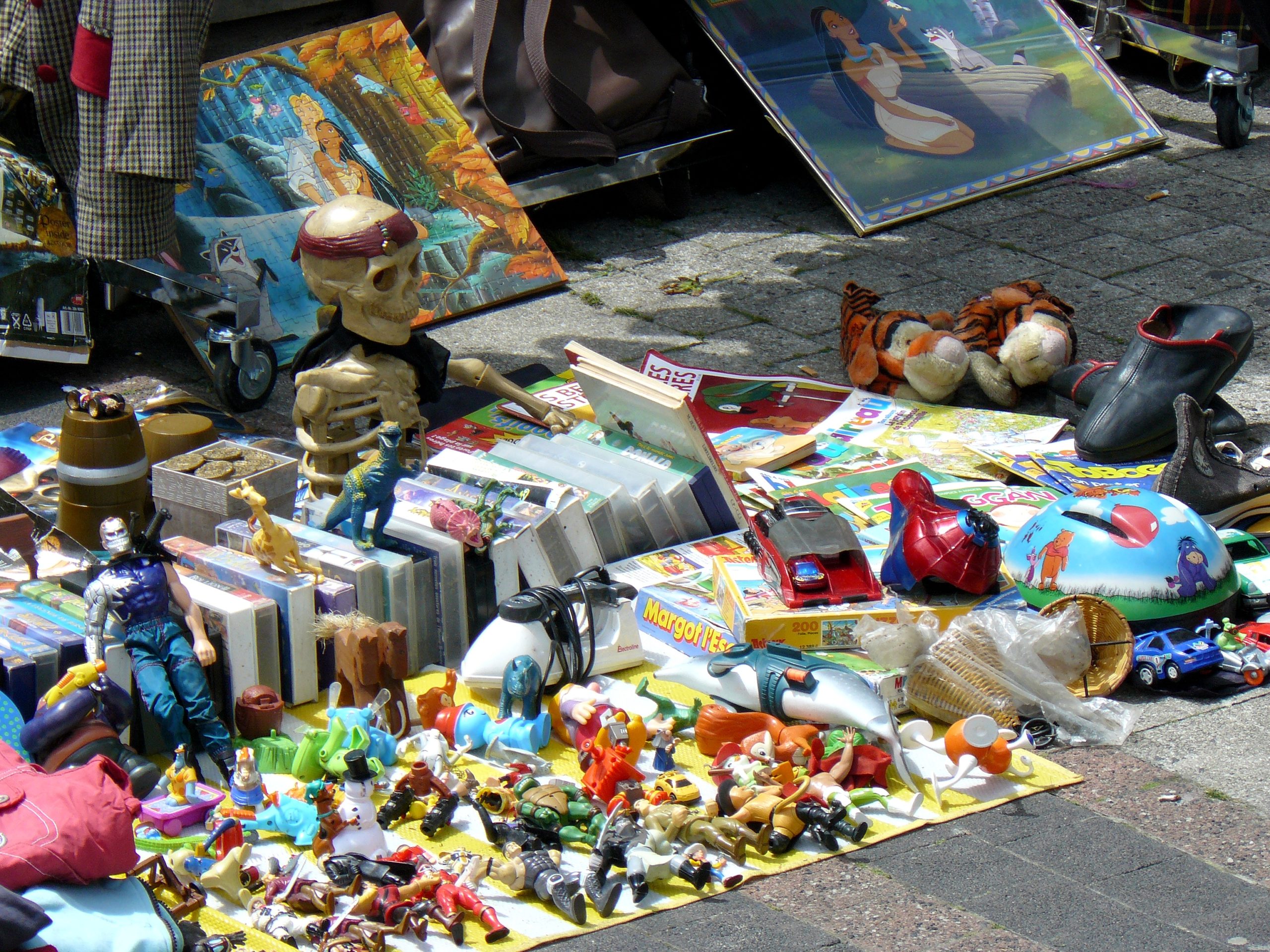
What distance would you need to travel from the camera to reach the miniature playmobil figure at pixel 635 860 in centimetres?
244

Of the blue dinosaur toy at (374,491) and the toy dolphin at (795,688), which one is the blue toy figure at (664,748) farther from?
the blue dinosaur toy at (374,491)

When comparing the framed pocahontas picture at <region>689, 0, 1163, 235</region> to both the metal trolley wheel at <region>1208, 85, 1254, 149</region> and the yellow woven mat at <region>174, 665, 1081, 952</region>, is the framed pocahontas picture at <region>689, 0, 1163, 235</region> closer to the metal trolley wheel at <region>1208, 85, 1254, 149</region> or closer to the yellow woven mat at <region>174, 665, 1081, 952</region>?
the metal trolley wheel at <region>1208, 85, 1254, 149</region>

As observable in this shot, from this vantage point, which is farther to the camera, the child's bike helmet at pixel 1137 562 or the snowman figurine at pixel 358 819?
the child's bike helmet at pixel 1137 562

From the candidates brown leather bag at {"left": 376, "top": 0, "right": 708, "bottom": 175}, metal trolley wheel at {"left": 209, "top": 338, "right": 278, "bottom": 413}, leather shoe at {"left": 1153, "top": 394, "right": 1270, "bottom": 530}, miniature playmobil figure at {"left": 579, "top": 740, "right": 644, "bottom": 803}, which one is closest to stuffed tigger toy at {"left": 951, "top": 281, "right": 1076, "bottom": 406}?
leather shoe at {"left": 1153, "top": 394, "right": 1270, "bottom": 530}

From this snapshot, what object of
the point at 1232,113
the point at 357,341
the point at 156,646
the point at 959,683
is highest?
the point at 1232,113

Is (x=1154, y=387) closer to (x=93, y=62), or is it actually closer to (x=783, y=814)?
(x=783, y=814)

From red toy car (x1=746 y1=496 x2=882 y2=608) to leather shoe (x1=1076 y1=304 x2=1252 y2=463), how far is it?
1.09m

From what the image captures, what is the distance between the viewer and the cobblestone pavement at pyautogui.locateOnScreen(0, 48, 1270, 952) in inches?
94.3

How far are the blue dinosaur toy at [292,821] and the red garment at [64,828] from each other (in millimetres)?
428

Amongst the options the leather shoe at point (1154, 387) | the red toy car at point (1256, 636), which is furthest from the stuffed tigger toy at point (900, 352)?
the red toy car at point (1256, 636)

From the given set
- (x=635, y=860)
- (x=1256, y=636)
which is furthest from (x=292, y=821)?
(x=1256, y=636)

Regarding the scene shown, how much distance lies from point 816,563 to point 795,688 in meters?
0.41

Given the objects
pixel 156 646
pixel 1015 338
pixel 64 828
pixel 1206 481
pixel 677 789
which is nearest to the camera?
pixel 64 828

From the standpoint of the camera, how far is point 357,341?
3.68 metres
